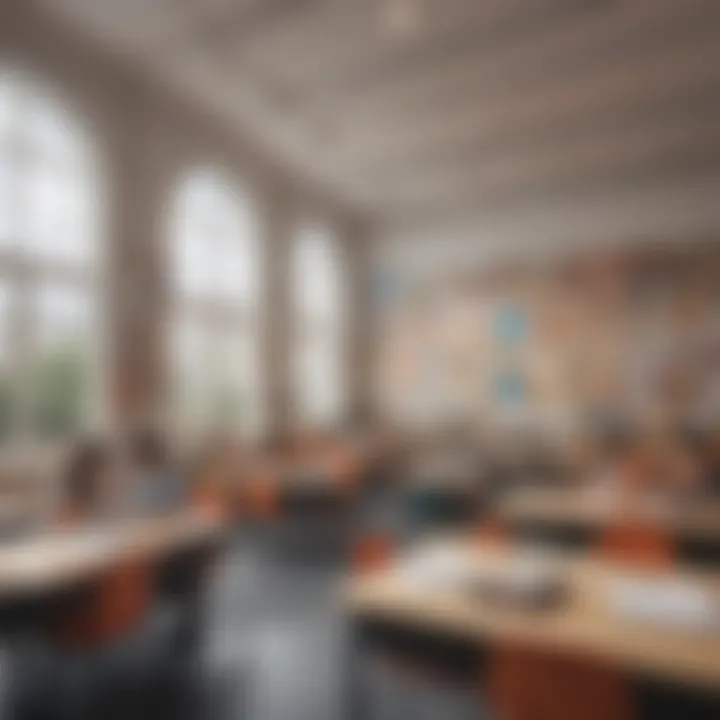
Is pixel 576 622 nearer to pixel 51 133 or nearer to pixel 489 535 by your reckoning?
pixel 489 535

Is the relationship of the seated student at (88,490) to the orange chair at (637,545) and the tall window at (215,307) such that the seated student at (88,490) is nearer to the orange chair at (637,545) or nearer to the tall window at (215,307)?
the orange chair at (637,545)

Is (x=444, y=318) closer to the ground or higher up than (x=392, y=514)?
higher up

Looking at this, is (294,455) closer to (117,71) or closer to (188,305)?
(188,305)

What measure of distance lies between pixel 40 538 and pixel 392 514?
18.0 feet

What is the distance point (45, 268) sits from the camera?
641 cm

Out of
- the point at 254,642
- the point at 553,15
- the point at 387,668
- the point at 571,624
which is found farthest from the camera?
the point at 553,15

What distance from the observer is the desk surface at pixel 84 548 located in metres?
2.69

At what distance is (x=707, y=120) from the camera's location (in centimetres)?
771

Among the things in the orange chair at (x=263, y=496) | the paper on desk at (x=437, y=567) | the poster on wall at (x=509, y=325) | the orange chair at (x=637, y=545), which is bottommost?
Result: the orange chair at (x=263, y=496)

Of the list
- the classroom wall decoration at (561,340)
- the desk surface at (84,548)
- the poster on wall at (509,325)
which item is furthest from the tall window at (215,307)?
the desk surface at (84,548)

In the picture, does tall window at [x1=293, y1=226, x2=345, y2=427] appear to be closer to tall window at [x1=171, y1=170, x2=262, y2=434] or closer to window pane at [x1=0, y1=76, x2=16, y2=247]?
tall window at [x1=171, y1=170, x2=262, y2=434]

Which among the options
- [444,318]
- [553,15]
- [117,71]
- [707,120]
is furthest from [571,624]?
[444,318]

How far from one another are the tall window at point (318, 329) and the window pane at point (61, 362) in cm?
354

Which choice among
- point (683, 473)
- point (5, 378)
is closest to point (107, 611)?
point (5, 378)
